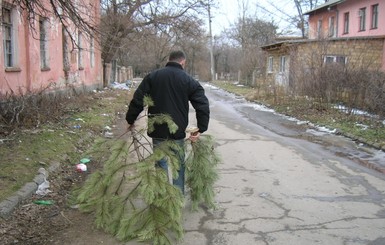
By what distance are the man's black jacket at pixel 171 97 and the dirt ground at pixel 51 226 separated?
1311mm

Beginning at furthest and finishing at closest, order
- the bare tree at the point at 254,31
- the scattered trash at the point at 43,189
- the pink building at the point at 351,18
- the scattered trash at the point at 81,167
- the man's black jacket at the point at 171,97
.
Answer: the bare tree at the point at 254,31 → the pink building at the point at 351,18 → the scattered trash at the point at 81,167 → the scattered trash at the point at 43,189 → the man's black jacket at the point at 171,97

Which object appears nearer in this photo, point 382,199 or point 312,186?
point 382,199


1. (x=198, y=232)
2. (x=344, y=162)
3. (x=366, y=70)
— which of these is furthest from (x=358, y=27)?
(x=198, y=232)

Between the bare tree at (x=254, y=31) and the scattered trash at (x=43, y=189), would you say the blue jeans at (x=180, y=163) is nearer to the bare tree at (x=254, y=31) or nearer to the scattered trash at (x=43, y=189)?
the scattered trash at (x=43, y=189)

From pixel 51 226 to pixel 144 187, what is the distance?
4.80 ft

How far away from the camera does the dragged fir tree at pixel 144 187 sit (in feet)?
13.5

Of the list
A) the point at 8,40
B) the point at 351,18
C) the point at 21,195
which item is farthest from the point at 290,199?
the point at 351,18

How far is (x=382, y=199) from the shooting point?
5.93 m

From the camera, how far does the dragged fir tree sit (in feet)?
13.5

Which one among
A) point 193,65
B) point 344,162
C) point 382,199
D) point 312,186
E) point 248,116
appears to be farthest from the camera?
point 193,65

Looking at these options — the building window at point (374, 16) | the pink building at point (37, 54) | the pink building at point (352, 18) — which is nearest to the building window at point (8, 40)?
the pink building at point (37, 54)

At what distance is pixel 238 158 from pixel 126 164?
4.31 m

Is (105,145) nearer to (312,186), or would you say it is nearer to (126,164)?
(126,164)

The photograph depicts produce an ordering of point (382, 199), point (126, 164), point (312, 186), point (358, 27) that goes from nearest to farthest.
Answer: point (126, 164)
point (382, 199)
point (312, 186)
point (358, 27)
